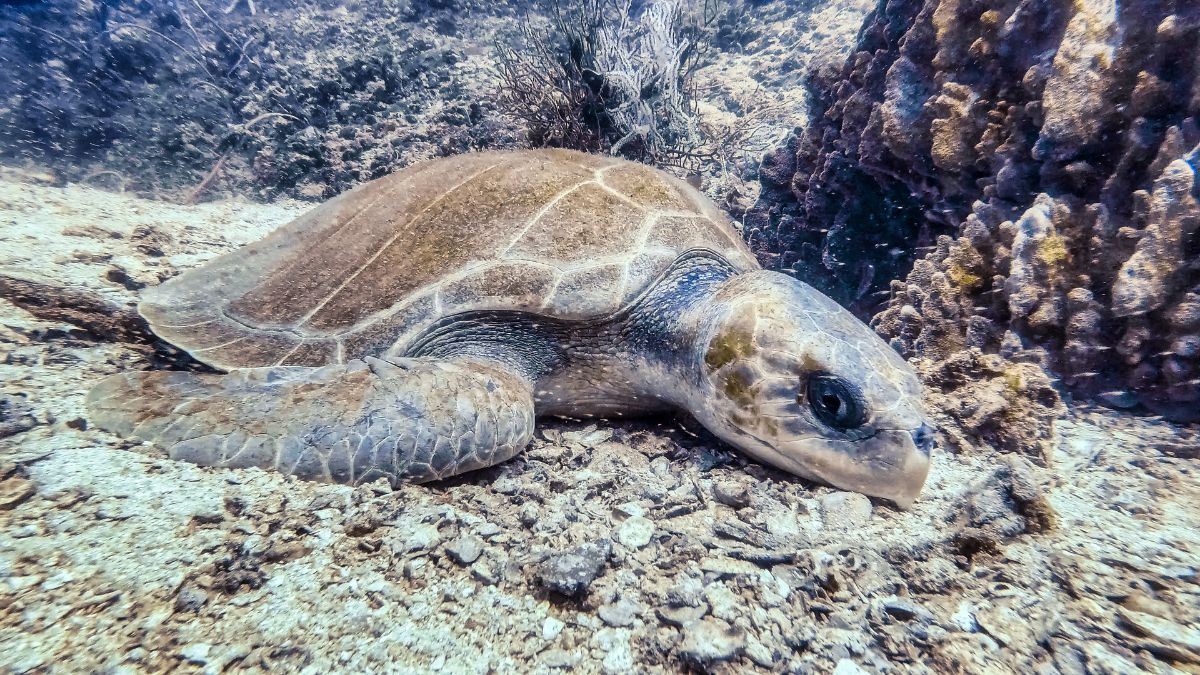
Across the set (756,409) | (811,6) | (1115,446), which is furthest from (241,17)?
(1115,446)

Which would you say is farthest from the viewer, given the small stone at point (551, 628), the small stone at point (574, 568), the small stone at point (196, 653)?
the small stone at point (574, 568)

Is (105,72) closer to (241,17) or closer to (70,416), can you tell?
(241,17)

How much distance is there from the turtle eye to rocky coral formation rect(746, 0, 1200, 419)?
113 cm

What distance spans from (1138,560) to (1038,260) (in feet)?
5.02

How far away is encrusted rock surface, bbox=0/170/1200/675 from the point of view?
103 centimetres

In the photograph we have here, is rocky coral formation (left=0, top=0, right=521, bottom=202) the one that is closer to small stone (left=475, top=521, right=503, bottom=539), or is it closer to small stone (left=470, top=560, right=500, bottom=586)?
small stone (left=475, top=521, right=503, bottom=539)

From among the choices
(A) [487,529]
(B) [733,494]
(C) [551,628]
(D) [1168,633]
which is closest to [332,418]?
(A) [487,529]

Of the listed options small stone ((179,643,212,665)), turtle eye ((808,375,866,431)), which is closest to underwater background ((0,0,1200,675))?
small stone ((179,643,212,665))

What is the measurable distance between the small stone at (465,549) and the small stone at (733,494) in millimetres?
867

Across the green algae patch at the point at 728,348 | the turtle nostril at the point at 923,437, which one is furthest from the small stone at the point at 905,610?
the green algae patch at the point at 728,348

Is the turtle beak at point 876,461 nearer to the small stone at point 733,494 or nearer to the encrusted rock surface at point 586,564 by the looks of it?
the encrusted rock surface at point 586,564

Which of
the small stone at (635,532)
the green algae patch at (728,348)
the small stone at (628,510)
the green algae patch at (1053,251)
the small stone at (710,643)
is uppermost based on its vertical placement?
the green algae patch at (1053,251)

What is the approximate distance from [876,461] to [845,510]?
0.21 m

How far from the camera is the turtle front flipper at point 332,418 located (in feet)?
5.15
